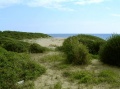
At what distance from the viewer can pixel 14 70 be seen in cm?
706

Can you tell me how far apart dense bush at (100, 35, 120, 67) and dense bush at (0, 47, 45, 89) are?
2.31 meters

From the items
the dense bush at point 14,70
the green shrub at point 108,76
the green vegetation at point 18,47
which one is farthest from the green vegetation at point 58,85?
the green vegetation at point 18,47

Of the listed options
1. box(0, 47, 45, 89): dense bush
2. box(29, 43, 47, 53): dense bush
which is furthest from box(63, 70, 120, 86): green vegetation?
box(29, 43, 47, 53): dense bush

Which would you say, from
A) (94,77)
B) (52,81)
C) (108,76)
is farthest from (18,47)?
(108,76)

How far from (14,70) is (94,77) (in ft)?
7.10

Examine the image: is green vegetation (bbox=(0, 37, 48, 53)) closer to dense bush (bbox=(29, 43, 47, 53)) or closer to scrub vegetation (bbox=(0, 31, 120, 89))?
dense bush (bbox=(29, 43, 47, 53))

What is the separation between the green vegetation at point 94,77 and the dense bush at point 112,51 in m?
1.17

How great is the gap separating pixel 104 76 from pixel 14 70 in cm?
246

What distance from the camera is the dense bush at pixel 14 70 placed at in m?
6.43

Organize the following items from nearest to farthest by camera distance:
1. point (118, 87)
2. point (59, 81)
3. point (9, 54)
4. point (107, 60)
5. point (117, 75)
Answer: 1. point (118, 87)
2. point (59, 81)
3. point (117, 75)
4. point (9, 54)
5. point (107, 60)

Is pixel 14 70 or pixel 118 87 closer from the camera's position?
pixel 118 87

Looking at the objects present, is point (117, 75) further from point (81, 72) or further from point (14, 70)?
point (14, 70)

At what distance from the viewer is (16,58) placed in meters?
7.90

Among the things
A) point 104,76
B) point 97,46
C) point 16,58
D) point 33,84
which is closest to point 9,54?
point 16,58
